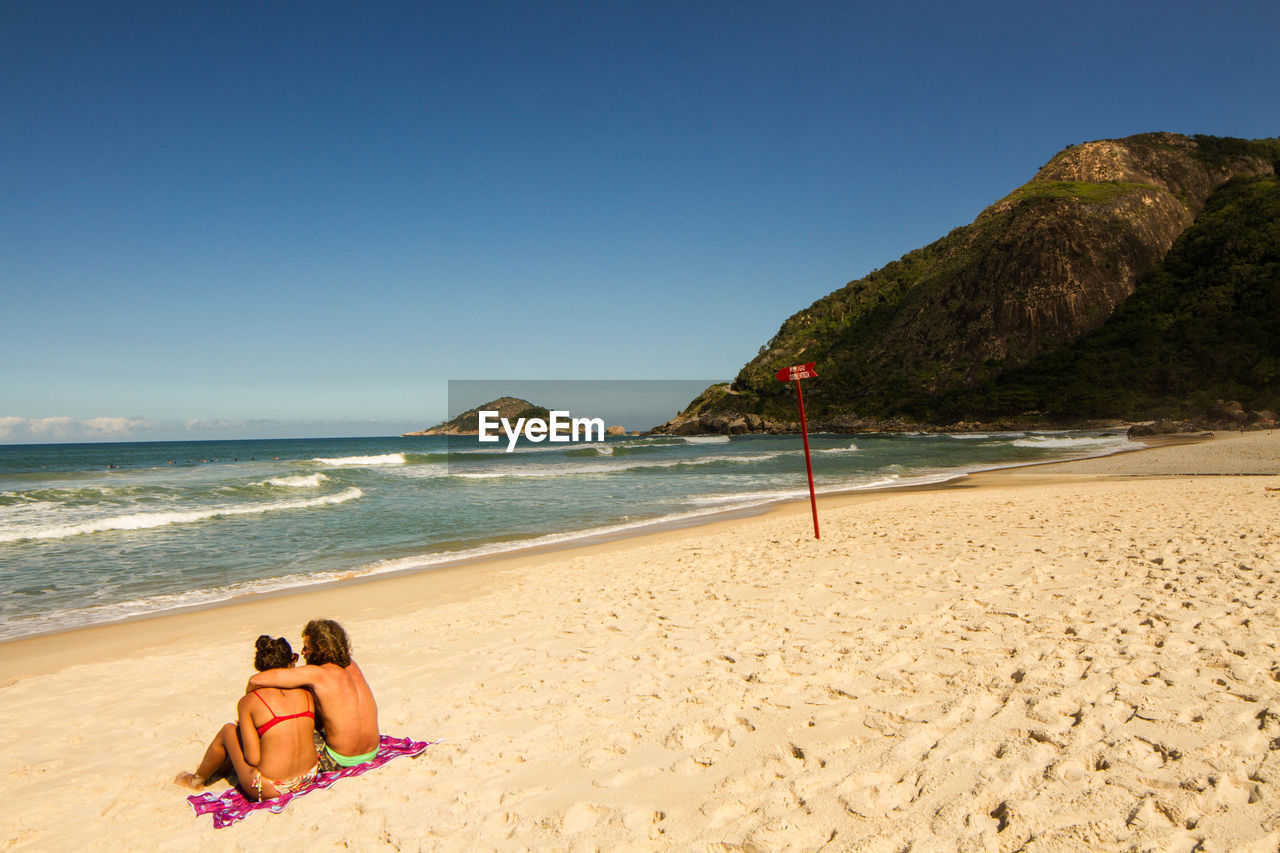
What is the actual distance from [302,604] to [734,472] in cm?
2391

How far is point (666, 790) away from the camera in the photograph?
3375 mm

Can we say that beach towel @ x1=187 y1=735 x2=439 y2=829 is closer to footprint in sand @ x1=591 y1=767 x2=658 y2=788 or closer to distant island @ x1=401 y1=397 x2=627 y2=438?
footprint in sand @ x1=591 y1=767 x2=658 y2=788

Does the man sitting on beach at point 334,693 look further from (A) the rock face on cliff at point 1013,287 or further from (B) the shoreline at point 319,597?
(A) the rock face on cliff at point 1013,287

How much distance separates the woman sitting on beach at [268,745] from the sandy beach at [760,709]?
0.19 m

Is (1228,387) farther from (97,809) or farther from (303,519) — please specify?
(97,809)

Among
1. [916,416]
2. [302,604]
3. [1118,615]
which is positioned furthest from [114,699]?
[916,416]

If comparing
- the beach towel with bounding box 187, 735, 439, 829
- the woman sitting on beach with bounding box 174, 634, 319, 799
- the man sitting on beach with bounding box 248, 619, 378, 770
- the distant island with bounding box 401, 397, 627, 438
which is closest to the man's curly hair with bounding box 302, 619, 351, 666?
the man sitting on beach with bounding box 248, 619, 378, 770

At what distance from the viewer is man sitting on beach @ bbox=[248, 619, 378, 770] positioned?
3.87 metres

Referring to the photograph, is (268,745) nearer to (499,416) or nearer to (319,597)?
(319,597)

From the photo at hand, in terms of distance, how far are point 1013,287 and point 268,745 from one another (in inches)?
3741

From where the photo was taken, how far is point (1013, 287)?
82.4 metres

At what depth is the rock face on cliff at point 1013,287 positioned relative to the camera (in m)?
78.7

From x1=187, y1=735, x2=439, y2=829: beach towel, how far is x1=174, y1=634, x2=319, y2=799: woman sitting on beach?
0.05 meters

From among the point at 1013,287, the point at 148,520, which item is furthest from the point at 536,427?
the point at 148,520
